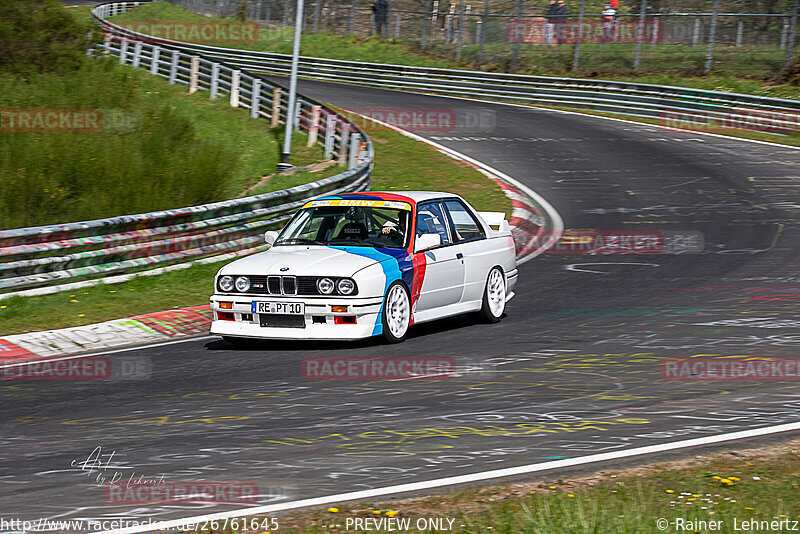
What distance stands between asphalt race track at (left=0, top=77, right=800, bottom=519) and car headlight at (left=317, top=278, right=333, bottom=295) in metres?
0.59

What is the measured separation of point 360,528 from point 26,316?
25.5 ft

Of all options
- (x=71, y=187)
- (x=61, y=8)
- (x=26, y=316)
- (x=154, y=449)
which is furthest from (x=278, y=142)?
(x=154, y=449)

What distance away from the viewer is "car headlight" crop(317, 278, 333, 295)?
976 centimetres

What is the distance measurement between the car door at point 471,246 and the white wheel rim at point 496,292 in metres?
0.10

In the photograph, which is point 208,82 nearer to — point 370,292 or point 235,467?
point 370,292

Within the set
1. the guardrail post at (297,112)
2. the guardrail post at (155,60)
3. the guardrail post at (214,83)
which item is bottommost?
the guardrail post at (297,112)

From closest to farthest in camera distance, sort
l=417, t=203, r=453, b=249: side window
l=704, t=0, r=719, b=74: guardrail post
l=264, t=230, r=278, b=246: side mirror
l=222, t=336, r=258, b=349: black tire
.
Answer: l=222, t=336, r=258, b=349: black tire
l=264, t=230, r=278, b=246: side mirror
l=417, t=203, r=453, b=249: side window
l=704, t=0, r=719, b=74: guardrail post

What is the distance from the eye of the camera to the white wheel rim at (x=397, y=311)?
10.0m

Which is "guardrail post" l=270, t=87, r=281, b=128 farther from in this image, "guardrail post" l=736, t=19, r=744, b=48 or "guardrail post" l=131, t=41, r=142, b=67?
"guardrail post" l=736, t=19, r=744, b=48

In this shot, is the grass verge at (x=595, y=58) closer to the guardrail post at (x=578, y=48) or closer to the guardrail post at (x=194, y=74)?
the guardrail post at (x=578, y=48)

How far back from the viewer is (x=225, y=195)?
1883 centimetres

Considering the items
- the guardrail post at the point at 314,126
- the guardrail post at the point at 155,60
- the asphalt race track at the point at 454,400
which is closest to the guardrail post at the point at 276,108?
the guardrail post at the point at 314,126

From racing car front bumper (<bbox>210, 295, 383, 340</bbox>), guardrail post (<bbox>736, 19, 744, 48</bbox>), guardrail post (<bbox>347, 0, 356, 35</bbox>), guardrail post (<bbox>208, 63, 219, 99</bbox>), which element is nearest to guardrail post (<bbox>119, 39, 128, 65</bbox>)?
guardrail post (<bbox>208, 63, 219, 99</bbox>)

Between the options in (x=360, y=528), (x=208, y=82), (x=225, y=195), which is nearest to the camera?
(x=360, y=528)
